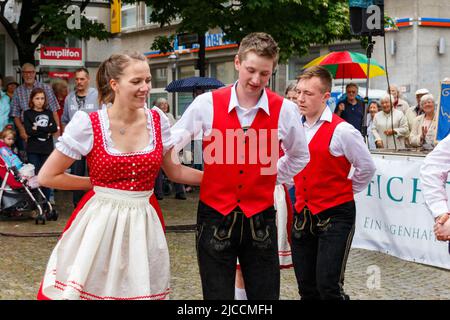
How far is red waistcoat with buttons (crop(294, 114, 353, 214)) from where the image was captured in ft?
18.1

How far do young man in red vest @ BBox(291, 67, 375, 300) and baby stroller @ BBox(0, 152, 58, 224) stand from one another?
6746 mm

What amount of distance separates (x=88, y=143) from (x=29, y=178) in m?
7.75

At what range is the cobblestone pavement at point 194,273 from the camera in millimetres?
7477

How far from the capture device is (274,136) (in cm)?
449

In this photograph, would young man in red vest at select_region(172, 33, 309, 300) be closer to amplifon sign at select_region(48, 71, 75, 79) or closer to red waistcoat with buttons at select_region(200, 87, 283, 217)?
red waistcoat with buttons at select_region(200, 87, 283, 217)

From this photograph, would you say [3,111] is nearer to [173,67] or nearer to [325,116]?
[325,116]

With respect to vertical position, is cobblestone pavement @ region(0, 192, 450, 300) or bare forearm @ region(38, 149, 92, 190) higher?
bare forearm @ region(38, 149, 92, 190)

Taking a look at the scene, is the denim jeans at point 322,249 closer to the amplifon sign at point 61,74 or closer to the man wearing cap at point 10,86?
the man wearing cap at point 10,86

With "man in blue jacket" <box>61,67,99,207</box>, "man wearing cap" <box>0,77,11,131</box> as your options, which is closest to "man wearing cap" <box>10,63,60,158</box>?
"man wearing cap" <box>0,77,11,131</box>

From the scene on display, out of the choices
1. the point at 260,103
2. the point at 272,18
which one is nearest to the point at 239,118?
the point at 260,103

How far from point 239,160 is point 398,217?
18.9 feet

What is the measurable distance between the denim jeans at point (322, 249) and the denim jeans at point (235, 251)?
3.29 ft
